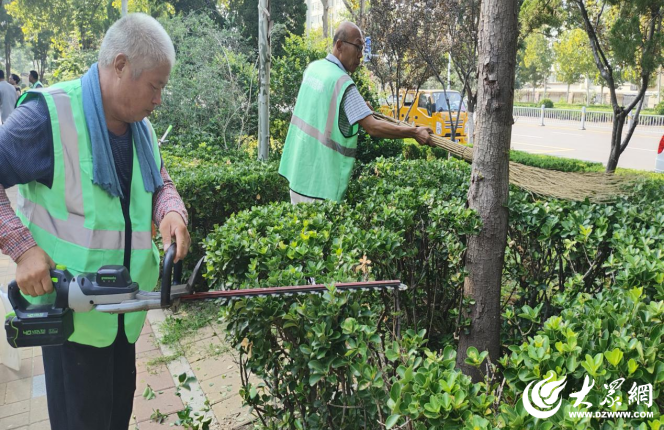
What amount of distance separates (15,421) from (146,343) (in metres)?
1.12

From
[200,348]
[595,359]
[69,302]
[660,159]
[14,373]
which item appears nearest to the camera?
[595,359]

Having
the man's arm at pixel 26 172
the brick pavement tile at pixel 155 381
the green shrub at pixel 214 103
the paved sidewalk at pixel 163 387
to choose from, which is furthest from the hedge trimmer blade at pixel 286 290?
the green shrub at pixel 214 103

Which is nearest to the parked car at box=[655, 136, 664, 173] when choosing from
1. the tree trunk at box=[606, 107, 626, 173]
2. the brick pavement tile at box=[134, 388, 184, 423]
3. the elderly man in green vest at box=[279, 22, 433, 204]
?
the tree trunk at box=[606, 107, 626, 173]

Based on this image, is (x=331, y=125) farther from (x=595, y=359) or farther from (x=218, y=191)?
(x=595, y=359)

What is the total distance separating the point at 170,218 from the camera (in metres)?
2.22

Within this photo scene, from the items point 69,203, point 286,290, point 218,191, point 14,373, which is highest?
point 69,203

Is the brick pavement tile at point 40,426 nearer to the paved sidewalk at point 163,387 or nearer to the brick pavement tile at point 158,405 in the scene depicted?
the paved sidewalk at point 163,387

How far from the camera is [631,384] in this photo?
1.47 metres

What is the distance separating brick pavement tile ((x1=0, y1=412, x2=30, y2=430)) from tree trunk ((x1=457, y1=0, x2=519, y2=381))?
8.53 feet

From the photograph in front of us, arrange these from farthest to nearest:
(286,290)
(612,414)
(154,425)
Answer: (154,425) < (286,290) < (612,414)

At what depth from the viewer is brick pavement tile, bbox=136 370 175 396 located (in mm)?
3528

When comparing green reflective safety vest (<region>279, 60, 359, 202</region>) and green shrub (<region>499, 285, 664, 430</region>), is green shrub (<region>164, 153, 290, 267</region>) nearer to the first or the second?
green reflective safety vest (<region>279, 60, 359, 202</region>)

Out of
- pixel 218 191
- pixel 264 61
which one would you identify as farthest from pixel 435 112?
pixel 218 191

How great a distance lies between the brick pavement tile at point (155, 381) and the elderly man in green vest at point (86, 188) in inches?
57.6
